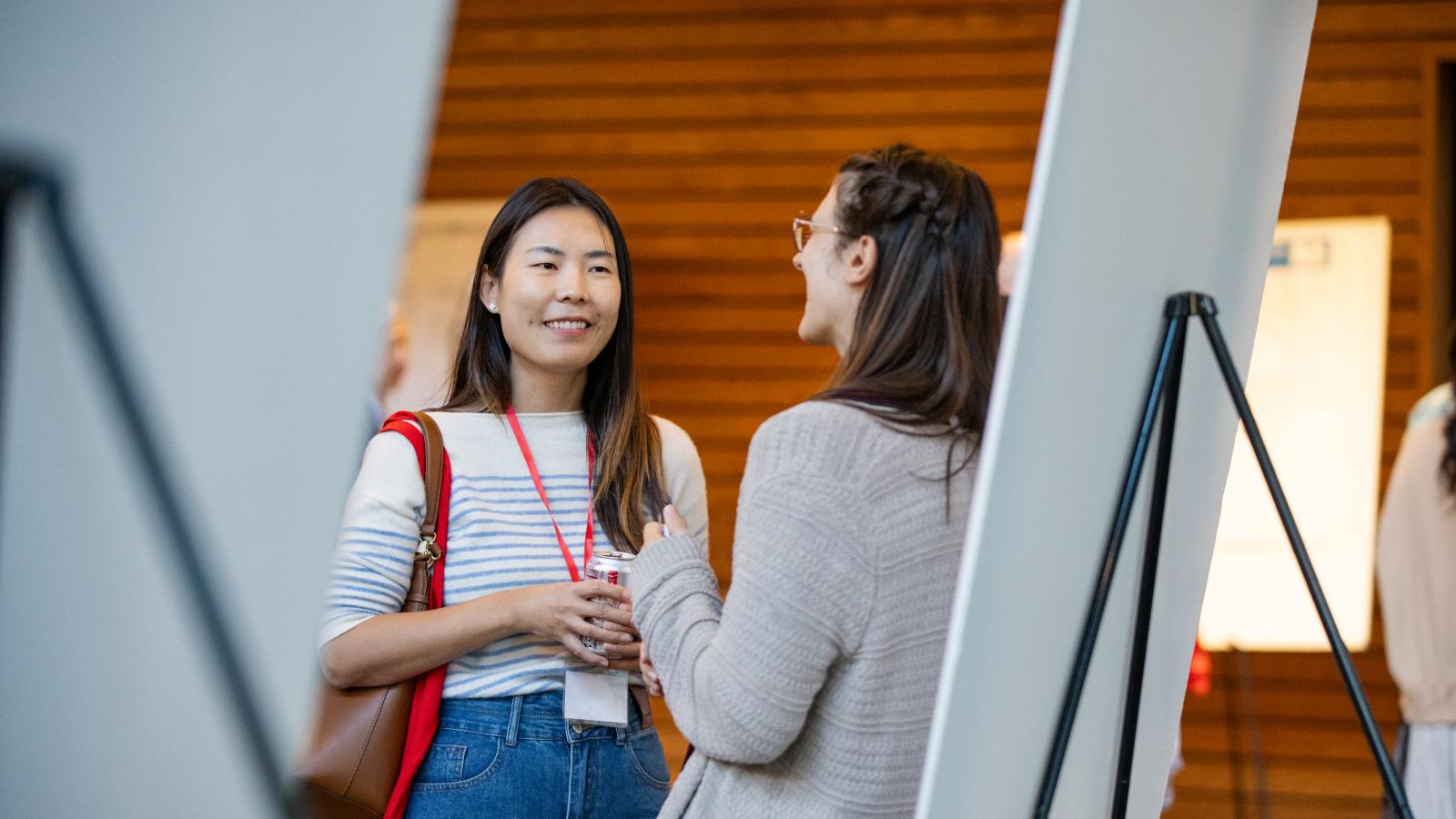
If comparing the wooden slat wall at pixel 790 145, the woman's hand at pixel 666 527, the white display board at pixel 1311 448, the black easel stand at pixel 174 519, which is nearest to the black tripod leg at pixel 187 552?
the black easel stand at pixel 174 519

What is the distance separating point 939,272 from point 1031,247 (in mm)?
188

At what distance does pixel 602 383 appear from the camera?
1.92 m

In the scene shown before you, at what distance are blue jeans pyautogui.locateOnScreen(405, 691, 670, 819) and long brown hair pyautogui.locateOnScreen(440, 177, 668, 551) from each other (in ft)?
0.80

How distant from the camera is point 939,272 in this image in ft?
4.95

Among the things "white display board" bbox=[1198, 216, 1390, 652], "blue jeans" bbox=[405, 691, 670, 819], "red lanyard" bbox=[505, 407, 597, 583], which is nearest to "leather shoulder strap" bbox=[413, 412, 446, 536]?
"red lanyard" bbox=[505, 407, 597, 583]

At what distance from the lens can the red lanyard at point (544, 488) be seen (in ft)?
5.74

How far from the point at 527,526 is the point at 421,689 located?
23cm

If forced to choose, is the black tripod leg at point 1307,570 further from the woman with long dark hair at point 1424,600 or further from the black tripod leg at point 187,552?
the woman with long dark hair at point 1424,600

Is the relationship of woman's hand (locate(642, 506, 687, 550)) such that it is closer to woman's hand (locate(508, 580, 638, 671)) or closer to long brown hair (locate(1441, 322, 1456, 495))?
woman's hand (locate(508, 580, 638, 671))

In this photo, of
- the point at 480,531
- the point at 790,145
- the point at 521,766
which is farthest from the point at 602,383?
the point at 790,145

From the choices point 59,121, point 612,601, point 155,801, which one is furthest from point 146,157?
point 612,601

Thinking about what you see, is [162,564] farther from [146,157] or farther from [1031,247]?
[1031,247]

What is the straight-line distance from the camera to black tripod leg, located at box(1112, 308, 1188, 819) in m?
1.66

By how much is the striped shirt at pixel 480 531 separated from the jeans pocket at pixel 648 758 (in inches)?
5.2
